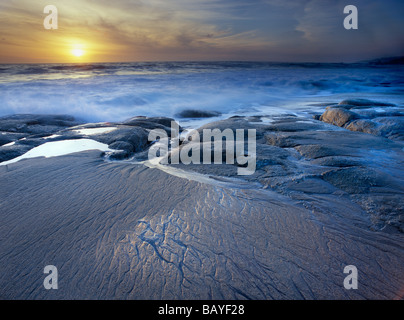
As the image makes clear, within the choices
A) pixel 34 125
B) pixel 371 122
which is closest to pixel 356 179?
pixel 371 122

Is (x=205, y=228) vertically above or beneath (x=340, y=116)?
beneath

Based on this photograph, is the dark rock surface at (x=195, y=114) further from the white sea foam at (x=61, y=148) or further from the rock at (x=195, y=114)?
the white sea foam at (x=61, y=148)

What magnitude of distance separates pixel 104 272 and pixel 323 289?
4.89 feet

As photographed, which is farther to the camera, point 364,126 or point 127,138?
point 364,126

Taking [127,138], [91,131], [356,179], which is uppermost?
[91,131]

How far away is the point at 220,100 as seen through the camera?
14539mm

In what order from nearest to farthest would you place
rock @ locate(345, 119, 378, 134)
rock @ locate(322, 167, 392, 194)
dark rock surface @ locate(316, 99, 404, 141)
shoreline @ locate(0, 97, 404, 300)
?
shoreline @ locate(0, 97, 404, 300), rock @ locate(322, 167, 392, 194), dark rock surface @ locate(316, 99, 404, 141), rock @ locate(345, 119, 378, 134)

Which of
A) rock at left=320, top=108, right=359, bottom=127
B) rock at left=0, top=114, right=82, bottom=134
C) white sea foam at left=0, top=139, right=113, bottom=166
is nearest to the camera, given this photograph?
white sea foam at left=0, top=139, right=113, bottom=166

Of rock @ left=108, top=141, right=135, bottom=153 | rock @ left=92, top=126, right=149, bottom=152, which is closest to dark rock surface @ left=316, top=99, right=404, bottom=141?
rock @ left=92, top=126, right=149, bottom=152

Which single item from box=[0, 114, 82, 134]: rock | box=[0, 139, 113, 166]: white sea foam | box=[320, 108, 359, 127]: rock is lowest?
box=[0, 139, 113, 166]: white sea foam

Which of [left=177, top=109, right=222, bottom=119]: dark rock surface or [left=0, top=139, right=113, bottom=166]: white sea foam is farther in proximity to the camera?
[left=177, top=109, right=222, bottom=119]: dark rock surface

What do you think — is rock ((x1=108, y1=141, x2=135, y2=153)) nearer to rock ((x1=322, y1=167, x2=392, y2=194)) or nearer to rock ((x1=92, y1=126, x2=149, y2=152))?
rock ((x1=92, y1=126, x2=149, y2=152))

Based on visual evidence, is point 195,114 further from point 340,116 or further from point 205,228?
point 205,228
